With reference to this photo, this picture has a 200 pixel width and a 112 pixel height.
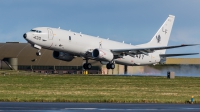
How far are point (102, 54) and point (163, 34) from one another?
75.6 feet

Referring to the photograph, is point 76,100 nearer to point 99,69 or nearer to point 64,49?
point 64,49

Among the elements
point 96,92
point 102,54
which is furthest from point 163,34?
point 96,92

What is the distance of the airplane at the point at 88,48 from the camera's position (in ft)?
216

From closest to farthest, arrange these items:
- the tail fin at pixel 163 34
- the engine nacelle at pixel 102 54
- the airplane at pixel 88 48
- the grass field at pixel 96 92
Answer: the grass field at pixel 96 92, the airplane at pixel 88 48, the engine nacelle at pixel 102 54, the tail fin at pixel 163 34

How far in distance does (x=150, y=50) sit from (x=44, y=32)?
18196mm

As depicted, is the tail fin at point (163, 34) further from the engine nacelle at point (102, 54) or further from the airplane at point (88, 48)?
the engine nacelle at point (102, 54)

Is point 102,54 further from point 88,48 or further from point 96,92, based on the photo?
point 96,92

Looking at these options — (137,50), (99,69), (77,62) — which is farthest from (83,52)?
(77,62)

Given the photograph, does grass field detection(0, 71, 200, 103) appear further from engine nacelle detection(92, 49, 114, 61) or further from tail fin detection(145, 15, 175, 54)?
tail fin detection(145, 15, 175, 54)


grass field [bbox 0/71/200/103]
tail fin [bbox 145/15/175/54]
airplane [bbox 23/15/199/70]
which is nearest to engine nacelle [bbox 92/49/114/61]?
airplane [bbox 23/15/199/70]

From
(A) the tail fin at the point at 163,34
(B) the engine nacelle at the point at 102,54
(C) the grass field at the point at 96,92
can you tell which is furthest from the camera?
(A) the tail fin at the point at 163,34

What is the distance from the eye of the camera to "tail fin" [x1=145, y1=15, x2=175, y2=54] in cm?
9006

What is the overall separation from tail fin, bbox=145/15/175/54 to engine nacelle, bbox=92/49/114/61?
58.0ft

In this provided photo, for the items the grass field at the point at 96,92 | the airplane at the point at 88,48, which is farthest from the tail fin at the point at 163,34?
the grass field at the point at 96,92
